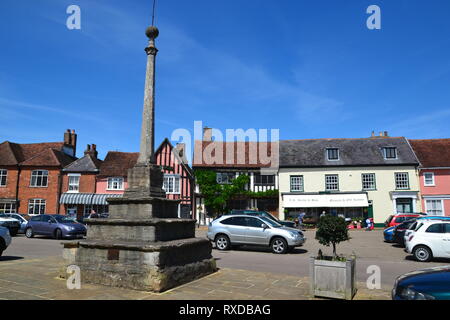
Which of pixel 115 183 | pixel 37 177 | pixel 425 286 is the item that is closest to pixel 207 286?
pixel 425 286

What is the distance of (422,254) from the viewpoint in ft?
38.3

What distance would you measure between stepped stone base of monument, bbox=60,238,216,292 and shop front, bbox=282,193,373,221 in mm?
24128

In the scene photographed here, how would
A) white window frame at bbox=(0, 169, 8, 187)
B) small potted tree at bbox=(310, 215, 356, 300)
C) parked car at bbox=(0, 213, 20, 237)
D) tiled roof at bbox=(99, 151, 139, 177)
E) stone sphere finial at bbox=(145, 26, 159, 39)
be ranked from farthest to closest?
1. tiled roof at bbox=(99, 151, 139, 177)
2. white window frame at bbox=(0, 169, 8, 187)
3. parked car at bbox=(0, 213, 20, 237)
4. stone sphere finial at bbox=(145, 26, 159, 39)
5. small potted tree at bbox=(310, 215, 356, 300)

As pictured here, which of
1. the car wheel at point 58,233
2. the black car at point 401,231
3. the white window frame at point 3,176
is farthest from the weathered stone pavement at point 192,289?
the white window frame at point 3,176

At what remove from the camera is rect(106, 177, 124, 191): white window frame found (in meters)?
32.4

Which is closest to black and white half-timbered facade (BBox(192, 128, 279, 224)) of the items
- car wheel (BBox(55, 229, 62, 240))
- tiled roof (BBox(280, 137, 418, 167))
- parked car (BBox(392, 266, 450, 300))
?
tiled roof (BBox(280, 137, 418, 167))

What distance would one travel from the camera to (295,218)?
3023cm

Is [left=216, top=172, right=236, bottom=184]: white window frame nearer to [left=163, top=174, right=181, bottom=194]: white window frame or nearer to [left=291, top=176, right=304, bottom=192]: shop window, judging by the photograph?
[left=163, top=174, right=181, bottom=194]: white window frame

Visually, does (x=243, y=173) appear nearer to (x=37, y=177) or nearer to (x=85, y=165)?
(x=85, y=165)

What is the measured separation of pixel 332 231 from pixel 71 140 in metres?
38.0

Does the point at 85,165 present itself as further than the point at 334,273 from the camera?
Yes

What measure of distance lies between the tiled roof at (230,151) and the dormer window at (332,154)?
240 inches
